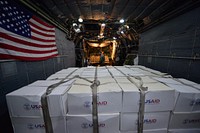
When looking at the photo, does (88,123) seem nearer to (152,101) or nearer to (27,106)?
(27,106)

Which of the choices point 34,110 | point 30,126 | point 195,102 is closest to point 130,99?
point 195,102

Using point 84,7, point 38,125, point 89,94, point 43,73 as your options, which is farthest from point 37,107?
point 84,7

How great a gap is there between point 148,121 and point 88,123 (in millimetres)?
988

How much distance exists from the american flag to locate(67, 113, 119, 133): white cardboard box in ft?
5.21

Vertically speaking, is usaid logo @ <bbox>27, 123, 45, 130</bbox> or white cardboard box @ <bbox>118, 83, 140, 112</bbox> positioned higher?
white cardboard box @ <bbox>118, 83, 140, 112</bbox>

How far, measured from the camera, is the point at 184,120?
5.24 feet

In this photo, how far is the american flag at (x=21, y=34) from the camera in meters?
1.68

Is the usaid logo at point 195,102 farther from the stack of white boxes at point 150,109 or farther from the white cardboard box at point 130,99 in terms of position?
the white cardboard box at point 130,99

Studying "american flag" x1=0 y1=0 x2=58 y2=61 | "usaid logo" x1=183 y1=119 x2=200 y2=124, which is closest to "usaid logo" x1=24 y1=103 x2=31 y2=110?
"american flag" x1=0 y1=0 x2=58 y2=61

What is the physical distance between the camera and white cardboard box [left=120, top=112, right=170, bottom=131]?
1563mm

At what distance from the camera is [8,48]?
1.72 m

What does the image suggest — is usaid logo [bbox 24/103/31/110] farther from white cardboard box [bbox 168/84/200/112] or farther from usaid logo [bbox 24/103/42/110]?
white cardboard box [bbox 168/84/200/112]

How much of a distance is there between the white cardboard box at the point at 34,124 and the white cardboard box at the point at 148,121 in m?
0.95

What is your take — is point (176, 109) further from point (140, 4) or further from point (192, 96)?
point (140, 4)
